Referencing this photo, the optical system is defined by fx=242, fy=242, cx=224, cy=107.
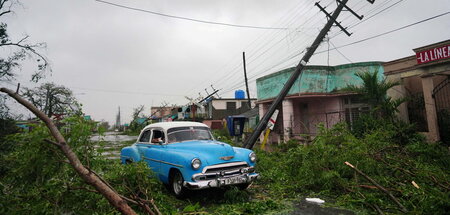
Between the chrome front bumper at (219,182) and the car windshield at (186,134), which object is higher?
Result: the car windshield at (186,134)

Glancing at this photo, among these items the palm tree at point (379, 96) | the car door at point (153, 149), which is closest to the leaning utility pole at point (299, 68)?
the palm tree at point (379, 96)

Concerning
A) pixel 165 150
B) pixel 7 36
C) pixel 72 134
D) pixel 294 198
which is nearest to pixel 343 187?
pixel 294 198

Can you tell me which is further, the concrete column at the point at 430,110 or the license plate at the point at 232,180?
the concrete column at the point at 430,110

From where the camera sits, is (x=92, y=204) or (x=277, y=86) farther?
(x=277, y=86)

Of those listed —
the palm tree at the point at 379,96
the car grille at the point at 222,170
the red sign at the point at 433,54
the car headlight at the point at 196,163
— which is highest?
the red sign at the point at 433,54

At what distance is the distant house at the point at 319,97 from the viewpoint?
15.0m

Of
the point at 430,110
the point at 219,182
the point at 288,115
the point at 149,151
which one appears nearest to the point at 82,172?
the point at 219,182

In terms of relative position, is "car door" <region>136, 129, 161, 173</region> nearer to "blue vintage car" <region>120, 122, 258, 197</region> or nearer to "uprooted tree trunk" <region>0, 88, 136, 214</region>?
"blue vintage car" <region>120, 122, 258, 197</region>

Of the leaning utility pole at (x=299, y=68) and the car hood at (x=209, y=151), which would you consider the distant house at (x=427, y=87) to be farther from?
the car hood at (x=209, y=151)

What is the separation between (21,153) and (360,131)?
11.6 meters

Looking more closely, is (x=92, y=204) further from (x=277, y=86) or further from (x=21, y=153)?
(x=277, y=86)

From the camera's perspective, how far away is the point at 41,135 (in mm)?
3250

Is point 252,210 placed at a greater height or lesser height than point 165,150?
lesser

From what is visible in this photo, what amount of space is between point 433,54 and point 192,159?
10009 mm
